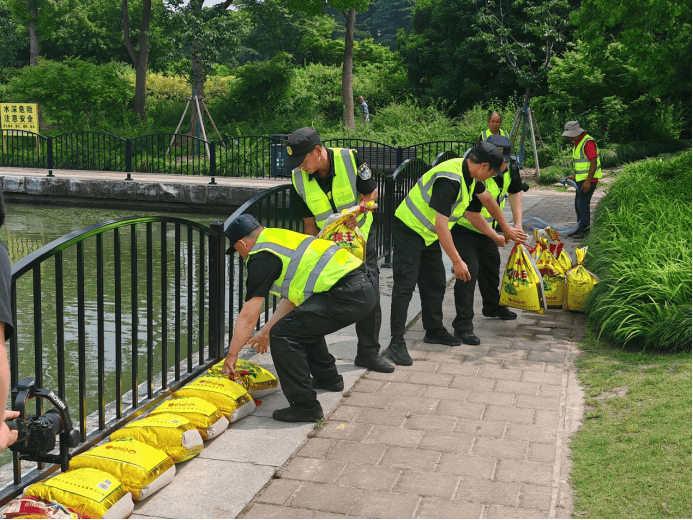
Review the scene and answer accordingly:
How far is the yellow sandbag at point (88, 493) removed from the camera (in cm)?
329

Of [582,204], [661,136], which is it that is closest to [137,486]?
[582,204]

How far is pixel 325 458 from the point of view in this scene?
160 inches

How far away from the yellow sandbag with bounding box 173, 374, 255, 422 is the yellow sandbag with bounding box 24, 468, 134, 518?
1.00 meters

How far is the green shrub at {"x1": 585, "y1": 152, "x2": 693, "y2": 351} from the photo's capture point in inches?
230

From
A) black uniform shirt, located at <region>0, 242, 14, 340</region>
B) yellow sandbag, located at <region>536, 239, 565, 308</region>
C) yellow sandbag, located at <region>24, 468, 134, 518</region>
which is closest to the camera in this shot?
black uniform shirt, located at <region>0, 242, 14, 340</region>

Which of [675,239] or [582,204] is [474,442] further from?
[582,204]

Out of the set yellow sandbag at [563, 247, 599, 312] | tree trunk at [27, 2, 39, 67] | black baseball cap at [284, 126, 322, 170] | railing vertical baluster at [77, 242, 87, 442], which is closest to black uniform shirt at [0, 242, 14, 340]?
railing vertical baluster at [77, 242, 87, 442]

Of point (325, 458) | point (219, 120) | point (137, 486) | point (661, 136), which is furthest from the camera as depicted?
point (219, 120)

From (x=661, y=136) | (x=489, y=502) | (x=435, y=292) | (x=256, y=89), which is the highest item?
(x=256, y=89)

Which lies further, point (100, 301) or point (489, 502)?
point (100, 301)

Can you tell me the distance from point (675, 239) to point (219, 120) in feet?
93.7

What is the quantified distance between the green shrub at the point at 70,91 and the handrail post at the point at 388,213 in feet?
86.7

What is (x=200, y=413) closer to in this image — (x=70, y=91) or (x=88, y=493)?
(x=88, y=493)

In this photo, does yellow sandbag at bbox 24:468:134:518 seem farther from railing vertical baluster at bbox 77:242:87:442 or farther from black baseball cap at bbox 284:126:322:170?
black baseball cap at bbox 284:126:322:170
